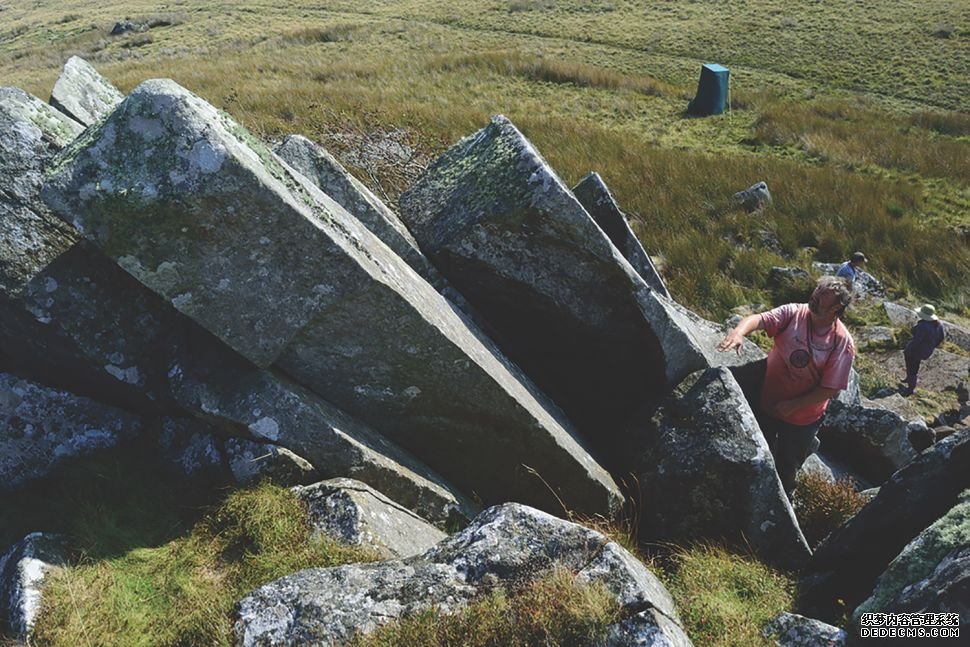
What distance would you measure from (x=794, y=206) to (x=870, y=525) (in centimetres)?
Result: 1220

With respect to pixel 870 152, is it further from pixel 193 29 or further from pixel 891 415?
pixel 193 29

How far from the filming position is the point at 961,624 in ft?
11.7

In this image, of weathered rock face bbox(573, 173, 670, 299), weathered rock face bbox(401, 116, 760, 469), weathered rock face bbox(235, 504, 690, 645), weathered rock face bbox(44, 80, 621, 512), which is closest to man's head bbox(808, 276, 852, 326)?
weathered rock face bbox(401, 116, 760, 469)

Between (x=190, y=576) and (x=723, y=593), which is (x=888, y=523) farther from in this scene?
(x=190, y=576)

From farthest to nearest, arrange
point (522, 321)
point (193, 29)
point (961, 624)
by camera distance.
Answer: point (193, 29), point (522, 321), point (961, 624)

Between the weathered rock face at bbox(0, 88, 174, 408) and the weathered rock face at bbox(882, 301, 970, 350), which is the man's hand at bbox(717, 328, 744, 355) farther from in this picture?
the weathered rock face at bbox(882, 301, 970, 350)

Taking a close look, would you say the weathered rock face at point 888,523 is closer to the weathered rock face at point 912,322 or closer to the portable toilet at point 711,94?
the weathered rock face at point 912,322

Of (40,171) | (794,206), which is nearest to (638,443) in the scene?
(40,171)

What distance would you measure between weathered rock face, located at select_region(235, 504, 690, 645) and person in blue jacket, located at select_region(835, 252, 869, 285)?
1016 cm

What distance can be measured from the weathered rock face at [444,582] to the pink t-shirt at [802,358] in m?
2.93

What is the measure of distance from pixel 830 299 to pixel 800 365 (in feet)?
2.39

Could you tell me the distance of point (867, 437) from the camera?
809 cm

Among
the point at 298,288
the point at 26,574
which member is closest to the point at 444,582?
the point at 298,288

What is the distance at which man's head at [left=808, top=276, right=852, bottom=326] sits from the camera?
233 inches
